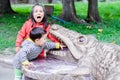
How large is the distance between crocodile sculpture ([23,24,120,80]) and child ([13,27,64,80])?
0.17 meters

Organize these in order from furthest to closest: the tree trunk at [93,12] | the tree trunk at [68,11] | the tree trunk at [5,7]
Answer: the tree trunk at [5,7]
the tree trunk at [93,12]
the tree trunk at [68,11]

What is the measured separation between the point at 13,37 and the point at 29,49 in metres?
6.28

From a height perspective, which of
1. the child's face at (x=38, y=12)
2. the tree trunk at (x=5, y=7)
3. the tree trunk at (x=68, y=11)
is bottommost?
the tree trunk at (x=5, y=7)

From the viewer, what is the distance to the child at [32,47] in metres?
3.86

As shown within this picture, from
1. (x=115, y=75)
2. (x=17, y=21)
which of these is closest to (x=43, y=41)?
(x=115, y=75)

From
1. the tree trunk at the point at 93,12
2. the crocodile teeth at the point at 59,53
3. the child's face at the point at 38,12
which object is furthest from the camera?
the tree trunk at the point at 93,12

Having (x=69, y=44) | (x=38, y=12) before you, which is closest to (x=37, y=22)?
(x=38, y=12)

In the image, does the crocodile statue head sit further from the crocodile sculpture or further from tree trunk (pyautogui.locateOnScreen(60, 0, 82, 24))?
tree trunk (pyautogui.locateOnScreen(60, 0, 82, 24))

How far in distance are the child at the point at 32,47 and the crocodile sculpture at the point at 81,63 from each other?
0.56 feet

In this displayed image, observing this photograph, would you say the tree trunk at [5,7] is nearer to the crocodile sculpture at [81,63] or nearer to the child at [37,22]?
the child at [37,22]

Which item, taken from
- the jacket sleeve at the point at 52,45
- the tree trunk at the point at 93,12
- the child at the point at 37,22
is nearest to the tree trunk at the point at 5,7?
the tree trunk at the point at 93,12

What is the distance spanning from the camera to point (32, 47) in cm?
397

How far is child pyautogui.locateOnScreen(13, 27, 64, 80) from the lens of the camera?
3.86 m

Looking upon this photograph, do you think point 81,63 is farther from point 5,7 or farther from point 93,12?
point 5,7
